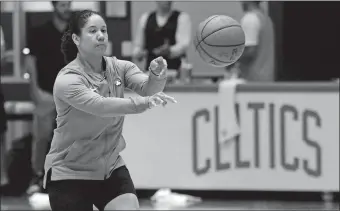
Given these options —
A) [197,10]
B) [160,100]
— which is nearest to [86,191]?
[160,100]

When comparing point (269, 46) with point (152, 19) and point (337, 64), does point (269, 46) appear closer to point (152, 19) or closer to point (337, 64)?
point (152, 19)

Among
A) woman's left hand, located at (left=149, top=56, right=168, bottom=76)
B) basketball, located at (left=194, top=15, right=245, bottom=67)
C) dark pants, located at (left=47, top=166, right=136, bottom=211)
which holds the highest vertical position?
basketball, located at (left=194, top=15, right=245, bottom=67)

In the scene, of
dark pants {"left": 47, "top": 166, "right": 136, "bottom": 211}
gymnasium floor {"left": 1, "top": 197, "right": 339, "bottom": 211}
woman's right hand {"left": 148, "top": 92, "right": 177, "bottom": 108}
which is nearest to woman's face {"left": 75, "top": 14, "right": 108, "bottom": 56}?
woman's right hand {"left": 148, "top": 92, "right": 177, "bottom": 108}

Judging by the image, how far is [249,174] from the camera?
28.2 feet

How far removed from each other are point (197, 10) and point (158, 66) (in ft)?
19.9

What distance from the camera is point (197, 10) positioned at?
10.7m

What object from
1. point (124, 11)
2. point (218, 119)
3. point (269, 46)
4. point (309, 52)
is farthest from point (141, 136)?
point (309, 52)

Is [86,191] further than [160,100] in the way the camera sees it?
Yes

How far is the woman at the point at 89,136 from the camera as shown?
469cm

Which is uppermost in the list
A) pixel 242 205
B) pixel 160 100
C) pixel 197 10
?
pixel 197 10

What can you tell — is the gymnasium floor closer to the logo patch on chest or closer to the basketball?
the basketball

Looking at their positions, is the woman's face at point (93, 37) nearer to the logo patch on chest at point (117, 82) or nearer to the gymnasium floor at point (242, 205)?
the logo patch on chest at point (117, 82)

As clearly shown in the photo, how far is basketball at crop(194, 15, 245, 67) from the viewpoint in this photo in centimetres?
580

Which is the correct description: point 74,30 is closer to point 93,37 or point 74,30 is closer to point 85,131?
point 93,37
